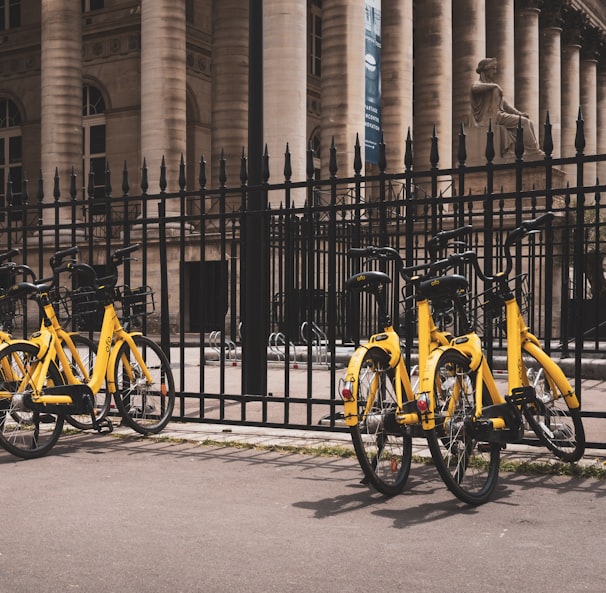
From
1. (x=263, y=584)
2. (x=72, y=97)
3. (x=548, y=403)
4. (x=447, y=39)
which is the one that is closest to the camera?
(x=263, y=584)

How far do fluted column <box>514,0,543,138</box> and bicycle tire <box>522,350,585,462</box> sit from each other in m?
35.8

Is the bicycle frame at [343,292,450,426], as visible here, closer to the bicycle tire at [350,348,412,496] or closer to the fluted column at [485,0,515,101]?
the bicycle tire at [350,348,412,496]

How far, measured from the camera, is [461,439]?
17.6 feet

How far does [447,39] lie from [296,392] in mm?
24215

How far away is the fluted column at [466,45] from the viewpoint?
117 ft

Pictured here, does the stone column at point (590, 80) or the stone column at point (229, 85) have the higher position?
the stone column at point (590, 80)

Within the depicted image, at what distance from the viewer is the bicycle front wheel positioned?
754 centimetres

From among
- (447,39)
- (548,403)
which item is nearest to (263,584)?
(548,403)

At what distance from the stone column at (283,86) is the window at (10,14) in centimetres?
1560

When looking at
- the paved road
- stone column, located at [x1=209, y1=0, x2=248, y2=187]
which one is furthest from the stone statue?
the paved road

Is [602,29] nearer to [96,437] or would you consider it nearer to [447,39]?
[447,39]

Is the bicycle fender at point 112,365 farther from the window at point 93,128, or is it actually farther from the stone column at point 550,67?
the stone column at point 550,67

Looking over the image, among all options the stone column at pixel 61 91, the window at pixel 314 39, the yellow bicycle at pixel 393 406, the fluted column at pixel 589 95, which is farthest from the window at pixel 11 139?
the yellow bicycle at pixel 393 406

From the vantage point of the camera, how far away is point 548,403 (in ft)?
20.3
